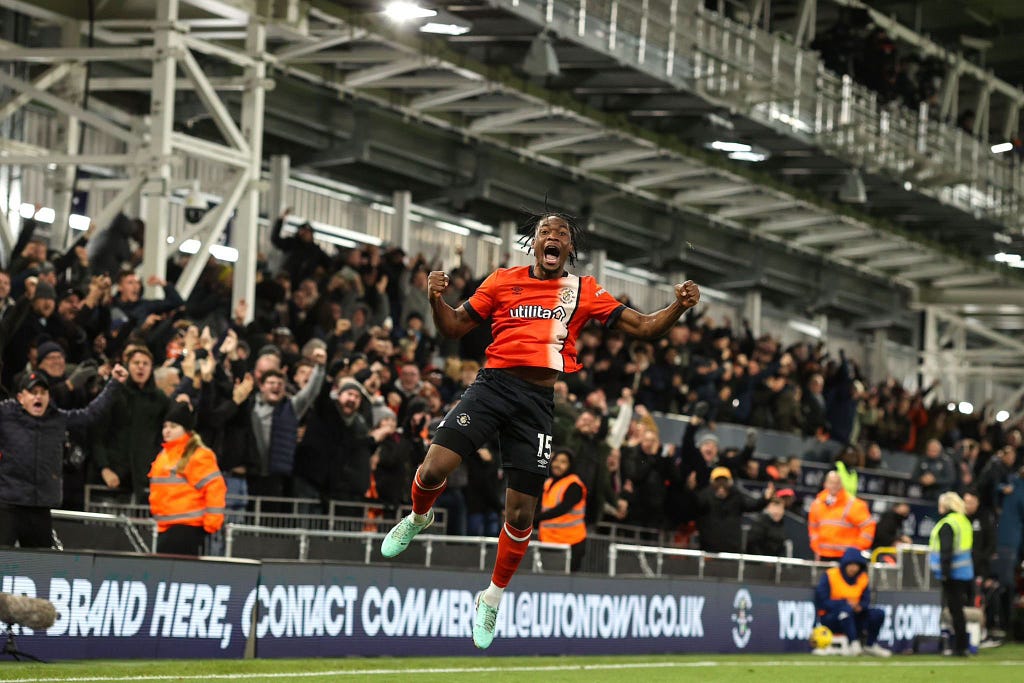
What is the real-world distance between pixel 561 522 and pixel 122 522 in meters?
5.35

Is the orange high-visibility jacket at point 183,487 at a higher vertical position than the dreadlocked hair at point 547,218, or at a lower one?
lower

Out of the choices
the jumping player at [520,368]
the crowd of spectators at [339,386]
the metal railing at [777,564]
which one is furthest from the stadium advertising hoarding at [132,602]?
the metal railing at [777,564]

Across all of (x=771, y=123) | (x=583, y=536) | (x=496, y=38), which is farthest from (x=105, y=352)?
(x=771, y=123)

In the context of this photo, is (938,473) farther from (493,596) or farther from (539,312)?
(539,312)

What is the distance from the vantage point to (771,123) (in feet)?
92.8

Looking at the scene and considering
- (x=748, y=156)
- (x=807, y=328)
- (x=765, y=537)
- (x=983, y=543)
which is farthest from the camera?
(x=807, y=328)

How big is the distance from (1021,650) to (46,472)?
48.6 ft

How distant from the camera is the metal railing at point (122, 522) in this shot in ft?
43.7

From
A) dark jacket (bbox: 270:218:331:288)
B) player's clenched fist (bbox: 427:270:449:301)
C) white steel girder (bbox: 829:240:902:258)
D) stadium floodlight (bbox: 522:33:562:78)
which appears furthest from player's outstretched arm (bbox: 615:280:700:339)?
white steel girder (bbox: 829:240:902:258)

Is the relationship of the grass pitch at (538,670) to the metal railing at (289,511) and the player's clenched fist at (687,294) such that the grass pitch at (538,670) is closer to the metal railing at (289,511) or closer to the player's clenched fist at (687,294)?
the metal railing at (289,511)

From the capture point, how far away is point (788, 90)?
26.8 m

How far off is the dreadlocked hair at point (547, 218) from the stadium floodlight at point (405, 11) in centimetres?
1021

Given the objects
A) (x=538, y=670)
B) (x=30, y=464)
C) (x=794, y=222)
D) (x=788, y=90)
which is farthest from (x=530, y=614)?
(x=794, y=222)

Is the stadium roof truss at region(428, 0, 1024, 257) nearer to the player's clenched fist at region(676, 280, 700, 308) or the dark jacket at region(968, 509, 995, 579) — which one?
the dark jacket at region(968, 509, 995, 579)
